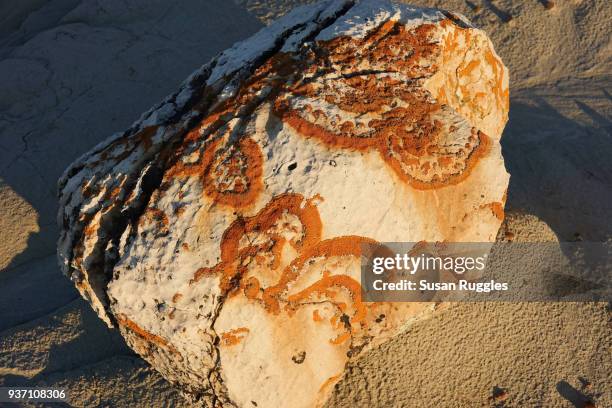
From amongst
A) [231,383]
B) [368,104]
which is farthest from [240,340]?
[368,104]

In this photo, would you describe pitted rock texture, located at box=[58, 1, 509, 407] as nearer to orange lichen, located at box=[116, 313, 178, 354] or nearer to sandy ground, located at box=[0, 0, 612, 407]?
orange lichen, located at box=[116, 313, 178, 354]

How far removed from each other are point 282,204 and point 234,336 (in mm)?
728

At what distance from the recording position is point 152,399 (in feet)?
11.1

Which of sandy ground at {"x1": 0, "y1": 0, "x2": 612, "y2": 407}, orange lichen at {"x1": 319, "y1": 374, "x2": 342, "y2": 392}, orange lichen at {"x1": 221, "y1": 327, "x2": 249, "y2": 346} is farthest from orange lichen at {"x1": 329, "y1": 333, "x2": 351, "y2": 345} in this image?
sandy ground at {"x1": 0, "y1": 0, "x2": 612, "y2": 407}

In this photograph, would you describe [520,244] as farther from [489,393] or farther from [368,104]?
[368,104]

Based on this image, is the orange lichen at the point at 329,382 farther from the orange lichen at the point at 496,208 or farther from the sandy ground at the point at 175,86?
the orange lichen at the point at 496,208

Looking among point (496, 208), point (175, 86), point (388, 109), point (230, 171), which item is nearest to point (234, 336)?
point (230, 171)

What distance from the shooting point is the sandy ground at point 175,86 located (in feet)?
11.5

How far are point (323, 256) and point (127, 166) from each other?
1.27m

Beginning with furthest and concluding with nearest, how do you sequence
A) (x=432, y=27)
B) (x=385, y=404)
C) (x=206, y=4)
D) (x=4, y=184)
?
(x=206, y=4) < (x=4, y=184) < (x=385, y=404) < (x=432, y=27)

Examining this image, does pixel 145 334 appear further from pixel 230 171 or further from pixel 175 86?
pixel 175 86

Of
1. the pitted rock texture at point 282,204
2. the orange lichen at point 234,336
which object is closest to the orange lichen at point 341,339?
the pitted rock texture at point 282,204

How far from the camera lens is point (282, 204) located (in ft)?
8.28

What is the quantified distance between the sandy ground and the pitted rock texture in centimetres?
73
